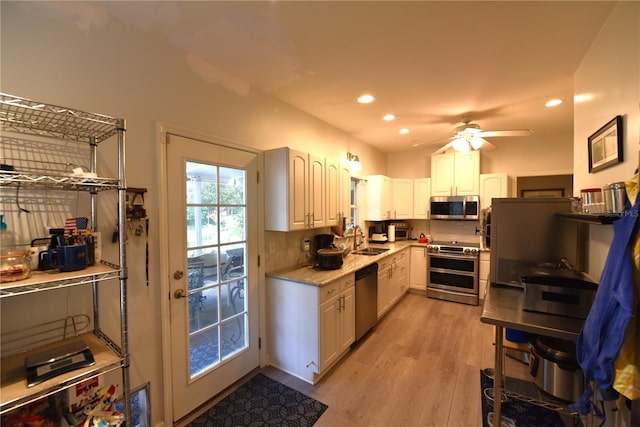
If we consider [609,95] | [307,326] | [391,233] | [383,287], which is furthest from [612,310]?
[391,233]

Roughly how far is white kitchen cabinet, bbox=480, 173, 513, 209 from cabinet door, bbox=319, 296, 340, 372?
3.23 metres

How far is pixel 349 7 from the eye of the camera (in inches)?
58.9

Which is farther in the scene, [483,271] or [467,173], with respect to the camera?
[467,173]

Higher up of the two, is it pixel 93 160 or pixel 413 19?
pixel 413 19

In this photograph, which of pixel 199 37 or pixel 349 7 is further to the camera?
pixel 199 37

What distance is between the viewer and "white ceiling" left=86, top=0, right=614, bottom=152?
4.97 ft

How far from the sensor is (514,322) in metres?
1.46

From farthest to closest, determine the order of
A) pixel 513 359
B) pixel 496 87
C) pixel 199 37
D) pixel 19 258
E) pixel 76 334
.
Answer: pixel 513 359 → pixel 496 87 → pixel 199 37 → pixel 76 334 → pixel 19 258

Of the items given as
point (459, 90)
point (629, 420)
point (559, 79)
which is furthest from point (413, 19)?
point (629, 420)

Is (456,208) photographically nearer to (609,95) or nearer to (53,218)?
(609,95)

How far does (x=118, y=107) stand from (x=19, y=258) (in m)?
0.98

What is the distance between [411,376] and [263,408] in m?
1.33

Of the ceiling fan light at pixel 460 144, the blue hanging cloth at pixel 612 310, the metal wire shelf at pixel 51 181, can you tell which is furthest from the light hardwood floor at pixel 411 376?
the ceiling fan light at pixel 460 144

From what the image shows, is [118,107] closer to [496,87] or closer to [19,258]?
[19,258]
